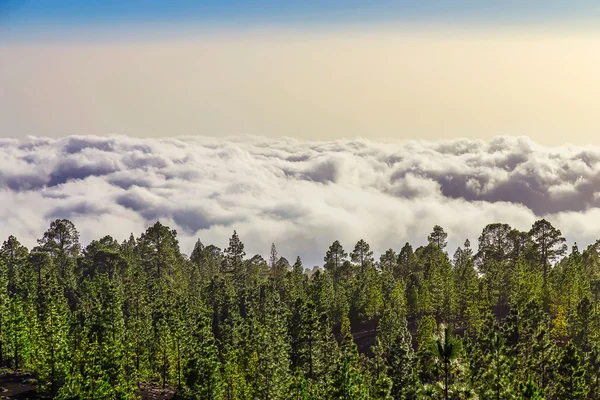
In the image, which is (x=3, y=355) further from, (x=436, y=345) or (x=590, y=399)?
(x=590, y=399)

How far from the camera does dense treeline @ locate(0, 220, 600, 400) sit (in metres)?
82.5

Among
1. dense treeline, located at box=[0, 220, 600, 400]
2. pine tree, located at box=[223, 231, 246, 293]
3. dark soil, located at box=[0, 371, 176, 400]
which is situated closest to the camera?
dense treeline, located at box=[0, 220, 600, 400]

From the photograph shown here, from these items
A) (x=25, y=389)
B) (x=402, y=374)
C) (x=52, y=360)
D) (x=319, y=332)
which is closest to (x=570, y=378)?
(x=402, y=374)

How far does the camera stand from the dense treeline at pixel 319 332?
271 ft

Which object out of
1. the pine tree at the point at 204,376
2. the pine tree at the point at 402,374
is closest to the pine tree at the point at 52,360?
the pine tree at the point at 204,376

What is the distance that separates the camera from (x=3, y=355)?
348 ft

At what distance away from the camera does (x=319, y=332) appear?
104 m

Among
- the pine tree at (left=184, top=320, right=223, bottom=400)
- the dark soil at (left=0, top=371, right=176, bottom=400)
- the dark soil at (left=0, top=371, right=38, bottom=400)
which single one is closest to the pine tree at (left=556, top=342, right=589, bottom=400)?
the pine tree at (left=184, top=320, right=223, bottom=400)

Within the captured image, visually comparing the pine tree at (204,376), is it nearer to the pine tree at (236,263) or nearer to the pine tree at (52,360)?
the pine tree at (52,360)

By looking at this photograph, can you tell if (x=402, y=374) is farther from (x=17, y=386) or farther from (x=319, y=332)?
(x=17, y=386)

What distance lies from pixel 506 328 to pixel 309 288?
7339 centimetres

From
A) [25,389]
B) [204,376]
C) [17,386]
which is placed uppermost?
[204,376]

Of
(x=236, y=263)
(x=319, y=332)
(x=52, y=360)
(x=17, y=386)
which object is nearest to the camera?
(x=52, y=360)

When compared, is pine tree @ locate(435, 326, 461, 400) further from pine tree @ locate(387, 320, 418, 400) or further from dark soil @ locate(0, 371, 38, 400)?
dark soil @ locate(0, 371, 38, 400)
